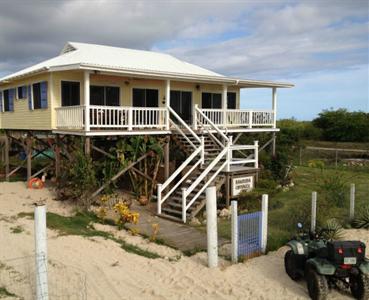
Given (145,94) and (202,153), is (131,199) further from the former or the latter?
(145,94)

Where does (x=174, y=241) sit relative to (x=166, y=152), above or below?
below

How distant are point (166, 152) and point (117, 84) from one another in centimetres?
391

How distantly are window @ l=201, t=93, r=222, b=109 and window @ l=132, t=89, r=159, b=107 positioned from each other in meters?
2.92

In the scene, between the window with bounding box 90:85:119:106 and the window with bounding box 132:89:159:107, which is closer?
the window with bounding box 90:85:119:106

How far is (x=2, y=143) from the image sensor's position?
947 inches

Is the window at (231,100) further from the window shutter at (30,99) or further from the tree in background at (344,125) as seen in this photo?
the tree in background at (344,125)

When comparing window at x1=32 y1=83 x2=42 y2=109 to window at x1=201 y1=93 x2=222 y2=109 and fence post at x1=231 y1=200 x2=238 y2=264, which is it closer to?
window at x1=201 y1=93 x2=222 y2=109

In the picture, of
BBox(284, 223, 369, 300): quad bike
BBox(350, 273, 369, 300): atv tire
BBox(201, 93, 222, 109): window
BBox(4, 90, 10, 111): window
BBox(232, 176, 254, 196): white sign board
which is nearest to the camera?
BBox(284, 223, 369, 300): quad bike

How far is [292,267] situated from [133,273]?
2940 millimetres

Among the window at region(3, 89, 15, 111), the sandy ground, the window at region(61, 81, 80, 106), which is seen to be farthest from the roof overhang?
the sandy ground

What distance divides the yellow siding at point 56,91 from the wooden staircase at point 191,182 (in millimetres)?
3331

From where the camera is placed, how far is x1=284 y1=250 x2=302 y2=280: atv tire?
7.16m

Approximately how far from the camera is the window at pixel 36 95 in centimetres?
1653

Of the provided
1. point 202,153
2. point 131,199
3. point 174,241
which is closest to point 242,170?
point 202,153
